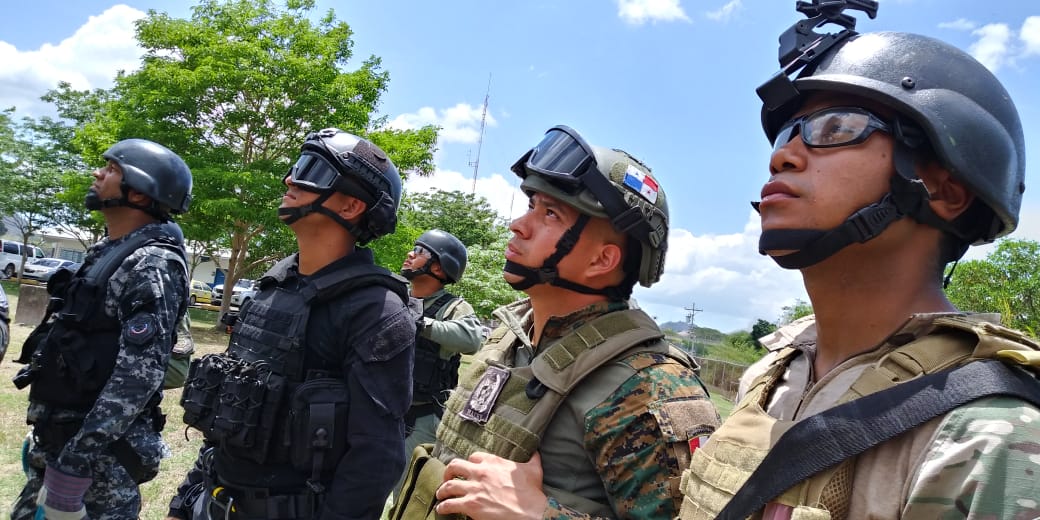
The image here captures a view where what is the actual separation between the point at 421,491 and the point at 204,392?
1.29 metres

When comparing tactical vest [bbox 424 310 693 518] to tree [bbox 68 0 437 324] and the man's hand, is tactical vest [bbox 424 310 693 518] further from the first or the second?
tree [bbox 68 0 437 324]

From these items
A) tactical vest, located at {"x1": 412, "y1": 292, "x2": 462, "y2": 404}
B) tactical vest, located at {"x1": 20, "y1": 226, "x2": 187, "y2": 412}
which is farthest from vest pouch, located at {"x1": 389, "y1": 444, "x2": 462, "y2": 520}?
tactical vest, located at {"x1": 412, "y1": 292, "x2": 462, "y2": 404}

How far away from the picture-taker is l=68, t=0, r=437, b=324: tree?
1720 centimetres

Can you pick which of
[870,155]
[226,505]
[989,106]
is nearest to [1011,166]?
[989,106]

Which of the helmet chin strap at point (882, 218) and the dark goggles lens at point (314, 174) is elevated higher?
the helmet chin strap at point (882, 218)

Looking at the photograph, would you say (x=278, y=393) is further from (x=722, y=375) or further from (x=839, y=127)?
(x=722, y=375)

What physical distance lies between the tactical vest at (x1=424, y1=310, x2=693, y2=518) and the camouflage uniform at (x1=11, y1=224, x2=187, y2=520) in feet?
6.48

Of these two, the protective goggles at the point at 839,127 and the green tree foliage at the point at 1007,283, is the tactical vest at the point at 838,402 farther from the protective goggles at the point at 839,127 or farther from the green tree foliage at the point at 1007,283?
the green tree foliage at the point at 1007,283

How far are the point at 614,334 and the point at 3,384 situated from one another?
10.7 m

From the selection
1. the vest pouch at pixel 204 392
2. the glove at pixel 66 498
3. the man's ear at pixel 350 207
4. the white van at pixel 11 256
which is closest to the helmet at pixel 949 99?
the man's ear at pixel 350 207

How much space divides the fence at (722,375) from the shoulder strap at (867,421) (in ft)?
67.9

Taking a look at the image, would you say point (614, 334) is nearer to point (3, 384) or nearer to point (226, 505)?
point (226, 505)

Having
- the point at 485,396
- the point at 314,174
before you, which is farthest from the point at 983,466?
the point at 314,174

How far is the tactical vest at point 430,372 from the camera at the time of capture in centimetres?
561
